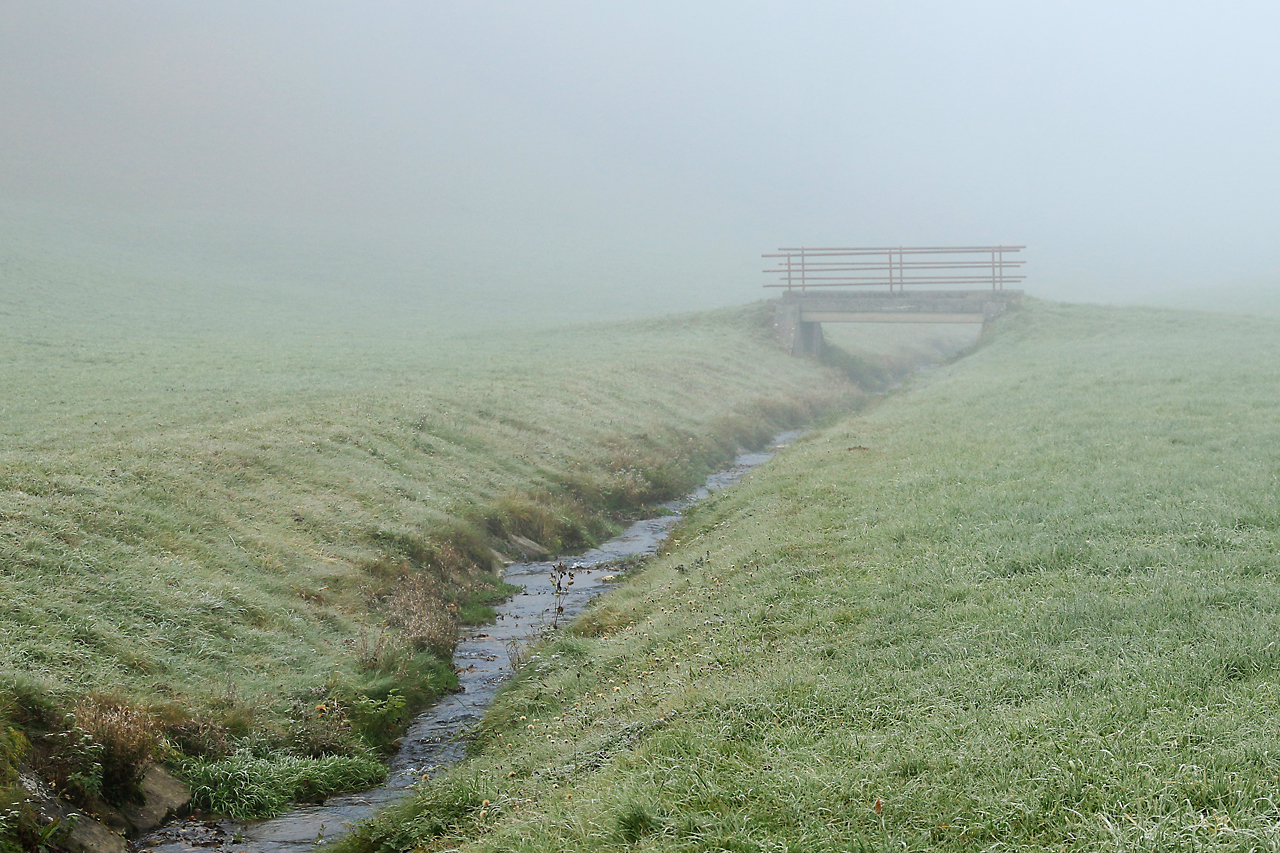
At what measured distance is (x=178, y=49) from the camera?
551 feet

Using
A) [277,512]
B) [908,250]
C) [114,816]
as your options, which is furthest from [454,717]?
[908,250]

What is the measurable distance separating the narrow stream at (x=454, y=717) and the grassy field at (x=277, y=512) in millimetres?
298

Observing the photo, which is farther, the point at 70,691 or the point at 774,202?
the point at 774,202

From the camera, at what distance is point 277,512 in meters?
16.7

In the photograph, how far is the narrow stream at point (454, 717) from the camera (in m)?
9.07

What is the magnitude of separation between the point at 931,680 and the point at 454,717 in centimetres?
620

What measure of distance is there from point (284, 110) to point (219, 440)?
6512 inches

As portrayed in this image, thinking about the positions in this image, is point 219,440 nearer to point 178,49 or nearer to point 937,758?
point 937,758

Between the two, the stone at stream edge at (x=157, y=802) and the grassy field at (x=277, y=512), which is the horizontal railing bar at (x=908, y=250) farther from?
the stone at stream edge at (x=157, y=802)

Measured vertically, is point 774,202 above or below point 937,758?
above

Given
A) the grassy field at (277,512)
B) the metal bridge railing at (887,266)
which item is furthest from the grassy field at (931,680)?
the metal bridge railing at (887,266)

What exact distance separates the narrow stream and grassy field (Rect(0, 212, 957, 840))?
11.7 inches

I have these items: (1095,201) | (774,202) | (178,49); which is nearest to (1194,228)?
(1095,201)

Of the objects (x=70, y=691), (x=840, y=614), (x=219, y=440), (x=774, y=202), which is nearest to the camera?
(x=70, y=691)
